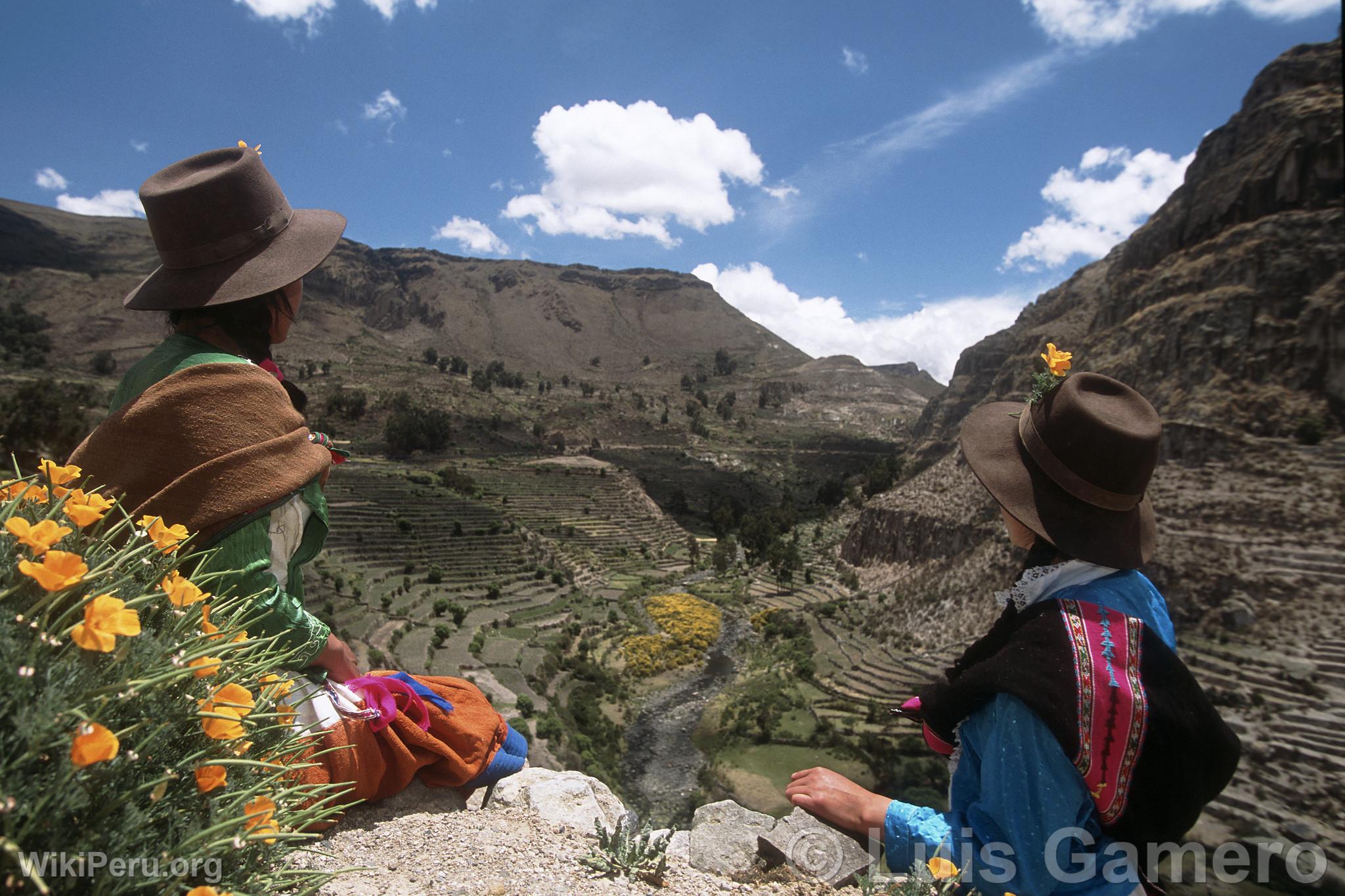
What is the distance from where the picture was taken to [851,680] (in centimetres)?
2833

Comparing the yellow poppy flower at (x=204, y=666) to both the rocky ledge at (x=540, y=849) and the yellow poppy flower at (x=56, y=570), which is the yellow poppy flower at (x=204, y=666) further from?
the rocky ledge at (x=540, y=849)

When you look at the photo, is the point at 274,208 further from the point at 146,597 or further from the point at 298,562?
the point at 146,597

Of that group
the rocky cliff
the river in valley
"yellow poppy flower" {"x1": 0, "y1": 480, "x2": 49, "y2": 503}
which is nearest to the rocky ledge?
"yellow poppy flower" {"x1": 0, "y1": 480, "x2": 49, "y2": 503}

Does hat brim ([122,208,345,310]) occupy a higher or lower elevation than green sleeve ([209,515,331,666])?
higher

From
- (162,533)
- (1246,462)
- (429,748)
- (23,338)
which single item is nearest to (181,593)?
(162,533)

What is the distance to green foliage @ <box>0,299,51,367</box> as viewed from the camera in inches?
2507

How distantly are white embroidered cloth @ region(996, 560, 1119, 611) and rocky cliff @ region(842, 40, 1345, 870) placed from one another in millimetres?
17070

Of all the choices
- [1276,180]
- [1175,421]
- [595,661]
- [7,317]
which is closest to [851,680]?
[595,661]

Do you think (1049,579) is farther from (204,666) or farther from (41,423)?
(41,423)

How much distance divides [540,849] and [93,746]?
6.72 ft

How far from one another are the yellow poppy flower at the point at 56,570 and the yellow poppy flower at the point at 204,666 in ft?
0.72

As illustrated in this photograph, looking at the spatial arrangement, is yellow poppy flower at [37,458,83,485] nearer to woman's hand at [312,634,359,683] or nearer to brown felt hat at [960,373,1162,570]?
woman's hand at [312,634,359,683]

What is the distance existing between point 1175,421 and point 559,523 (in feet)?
132

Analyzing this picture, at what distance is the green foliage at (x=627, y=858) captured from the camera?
239 centimetres
